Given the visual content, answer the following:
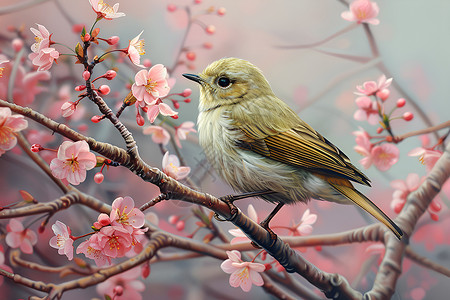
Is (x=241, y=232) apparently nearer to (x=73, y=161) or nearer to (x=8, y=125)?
(x=73, y=161)

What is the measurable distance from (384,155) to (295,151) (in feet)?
0.94

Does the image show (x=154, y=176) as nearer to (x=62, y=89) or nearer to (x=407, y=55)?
(x=62, y=89)

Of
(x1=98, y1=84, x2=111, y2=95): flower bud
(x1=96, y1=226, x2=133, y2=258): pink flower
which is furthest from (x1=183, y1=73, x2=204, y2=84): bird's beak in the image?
(x1=96, y1=226, x2=133, y2=258): pink flower

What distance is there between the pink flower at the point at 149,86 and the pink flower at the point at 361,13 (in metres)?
0.52

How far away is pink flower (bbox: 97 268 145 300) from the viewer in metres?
0.97

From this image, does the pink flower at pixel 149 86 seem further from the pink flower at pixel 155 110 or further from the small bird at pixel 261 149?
the small bird at pixel 261 149

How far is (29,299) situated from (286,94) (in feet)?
2.44

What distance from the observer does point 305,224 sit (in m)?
0.98

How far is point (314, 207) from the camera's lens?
0.99 meters

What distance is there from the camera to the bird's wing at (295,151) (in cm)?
82

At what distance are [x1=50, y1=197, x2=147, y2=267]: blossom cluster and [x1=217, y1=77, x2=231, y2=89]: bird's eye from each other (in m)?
0.29

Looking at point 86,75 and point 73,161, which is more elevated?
point 86,75

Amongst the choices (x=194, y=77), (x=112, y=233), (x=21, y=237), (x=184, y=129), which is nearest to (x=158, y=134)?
(x=184, y=129)

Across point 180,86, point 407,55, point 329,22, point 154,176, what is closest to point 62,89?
point 180,86
